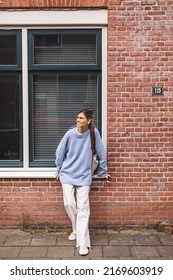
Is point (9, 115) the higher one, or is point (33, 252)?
point (9, 115)

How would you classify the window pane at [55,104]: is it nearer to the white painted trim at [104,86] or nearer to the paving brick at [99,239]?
the white painted trim at [104,86]

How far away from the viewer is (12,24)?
7262 millimetres

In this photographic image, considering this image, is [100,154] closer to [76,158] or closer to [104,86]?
[76,158]

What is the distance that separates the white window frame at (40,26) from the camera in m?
7.22

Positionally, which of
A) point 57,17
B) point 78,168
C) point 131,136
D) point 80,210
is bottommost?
point 80,210

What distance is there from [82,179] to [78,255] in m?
1.08

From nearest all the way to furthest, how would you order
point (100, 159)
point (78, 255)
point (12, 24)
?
1. point (78, 255)
2. point (100, 159)
3. point (12, 24)

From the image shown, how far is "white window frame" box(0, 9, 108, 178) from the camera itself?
23.7 feet

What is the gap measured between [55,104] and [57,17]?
1.41 metres

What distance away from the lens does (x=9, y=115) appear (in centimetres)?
754

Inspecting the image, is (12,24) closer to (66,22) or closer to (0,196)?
(66,22)

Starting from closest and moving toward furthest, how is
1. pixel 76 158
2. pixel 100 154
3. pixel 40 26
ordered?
1. pixel 76 158
2. pixel 100 154
3. pixel 40 26

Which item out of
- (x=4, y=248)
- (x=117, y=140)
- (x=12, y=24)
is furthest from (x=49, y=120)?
(x=4, y=248)

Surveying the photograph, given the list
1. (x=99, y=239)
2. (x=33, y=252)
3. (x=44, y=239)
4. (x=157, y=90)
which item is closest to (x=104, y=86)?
(x=157, y=90)
